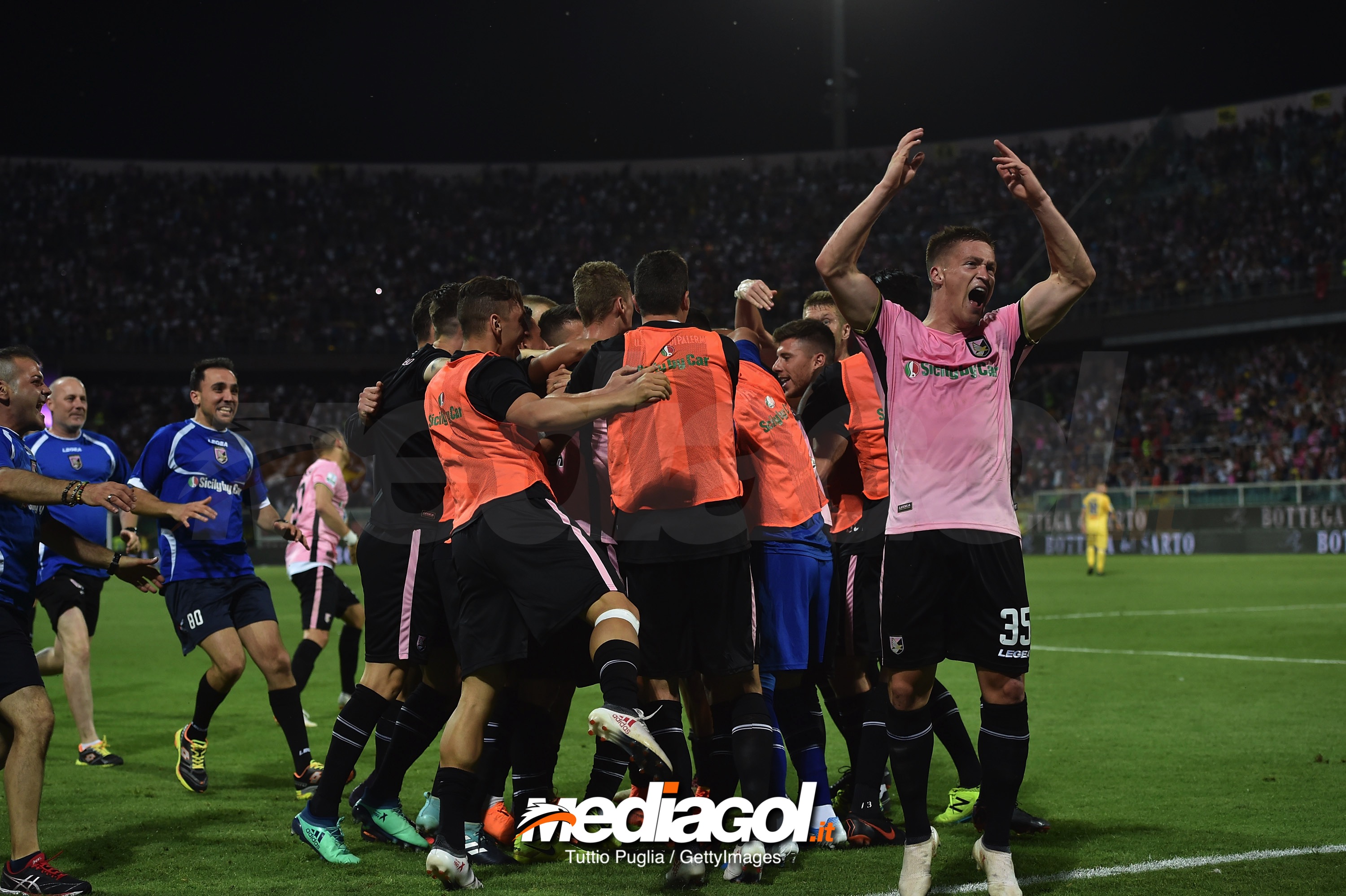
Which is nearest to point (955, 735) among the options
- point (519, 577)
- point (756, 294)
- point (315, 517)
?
point (756, 294)

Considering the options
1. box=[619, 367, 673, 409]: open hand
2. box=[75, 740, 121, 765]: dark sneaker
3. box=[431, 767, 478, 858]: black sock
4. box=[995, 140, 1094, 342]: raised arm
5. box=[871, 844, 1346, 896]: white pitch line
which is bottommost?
box=[75, 740, 121, 765]: dark sneaker

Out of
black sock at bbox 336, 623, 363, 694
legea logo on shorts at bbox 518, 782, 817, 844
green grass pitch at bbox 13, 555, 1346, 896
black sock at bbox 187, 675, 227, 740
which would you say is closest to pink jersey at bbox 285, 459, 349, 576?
black sock at bbox 336, 623, 363, 694

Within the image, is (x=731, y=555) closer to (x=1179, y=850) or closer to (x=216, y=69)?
(x=1179, y=850)

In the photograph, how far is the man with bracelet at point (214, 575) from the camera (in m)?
6.92

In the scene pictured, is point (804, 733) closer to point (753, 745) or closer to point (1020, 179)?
point (753, 745)

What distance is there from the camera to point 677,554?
4.77m

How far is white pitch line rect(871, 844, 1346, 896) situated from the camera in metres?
4.48

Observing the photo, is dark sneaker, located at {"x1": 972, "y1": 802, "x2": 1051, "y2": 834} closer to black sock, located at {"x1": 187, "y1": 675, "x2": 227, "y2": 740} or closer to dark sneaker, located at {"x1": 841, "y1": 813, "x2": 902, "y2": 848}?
dark sneaker, located at {"x1": 841, "y1": 813, "x2": 902, "y2": 848}

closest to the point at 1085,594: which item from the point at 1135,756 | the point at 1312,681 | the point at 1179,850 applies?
the point at 1312,681

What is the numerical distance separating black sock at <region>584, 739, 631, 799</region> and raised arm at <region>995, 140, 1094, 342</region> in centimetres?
266

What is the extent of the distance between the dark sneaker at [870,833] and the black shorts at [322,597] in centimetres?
557

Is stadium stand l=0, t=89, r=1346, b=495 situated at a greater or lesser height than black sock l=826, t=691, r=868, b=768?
greater

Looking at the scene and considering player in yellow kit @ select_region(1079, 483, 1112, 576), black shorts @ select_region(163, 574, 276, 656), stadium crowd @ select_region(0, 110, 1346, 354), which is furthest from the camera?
stadium crowd @ select_region(0, 110, 1346, 354)

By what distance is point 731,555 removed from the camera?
15.8 ft
